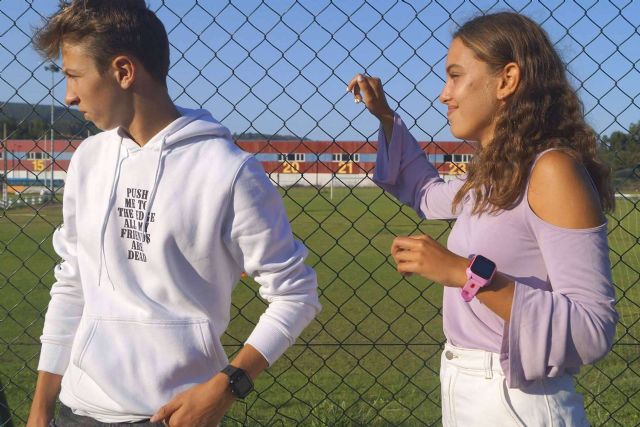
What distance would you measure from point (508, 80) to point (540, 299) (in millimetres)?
552

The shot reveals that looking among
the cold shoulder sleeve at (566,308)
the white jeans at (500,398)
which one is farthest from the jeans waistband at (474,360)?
the cold shoulder sleeve at (566,308)

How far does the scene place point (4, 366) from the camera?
5.23 m

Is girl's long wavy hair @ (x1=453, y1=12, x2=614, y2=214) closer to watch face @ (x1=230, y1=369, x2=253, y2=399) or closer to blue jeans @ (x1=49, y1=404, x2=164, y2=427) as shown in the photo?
watch face @ (x1=230, y1=369, x2=253, y2=399)

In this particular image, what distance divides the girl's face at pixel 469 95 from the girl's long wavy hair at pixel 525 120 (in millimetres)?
27

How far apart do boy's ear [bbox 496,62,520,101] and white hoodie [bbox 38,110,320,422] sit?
0.61m

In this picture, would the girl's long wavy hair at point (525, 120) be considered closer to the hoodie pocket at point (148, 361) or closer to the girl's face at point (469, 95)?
the girl's face at point (469, 95)

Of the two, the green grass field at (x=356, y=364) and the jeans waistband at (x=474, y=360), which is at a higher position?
the jeans waistband at (x=474, y=360)

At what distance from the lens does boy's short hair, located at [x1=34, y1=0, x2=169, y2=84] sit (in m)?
1.82

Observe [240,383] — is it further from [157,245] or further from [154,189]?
[154,189]

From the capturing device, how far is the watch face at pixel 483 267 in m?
1.69

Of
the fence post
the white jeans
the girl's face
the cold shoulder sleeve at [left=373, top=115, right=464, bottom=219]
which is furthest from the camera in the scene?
the fence post

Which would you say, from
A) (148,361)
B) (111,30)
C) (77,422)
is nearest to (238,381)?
(148,361)

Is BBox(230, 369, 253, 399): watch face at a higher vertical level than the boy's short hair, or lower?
lower

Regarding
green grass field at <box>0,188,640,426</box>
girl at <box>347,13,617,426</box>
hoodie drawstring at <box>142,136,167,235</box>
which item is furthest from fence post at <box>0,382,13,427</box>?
girl at <box>347,13,617,426</box>
